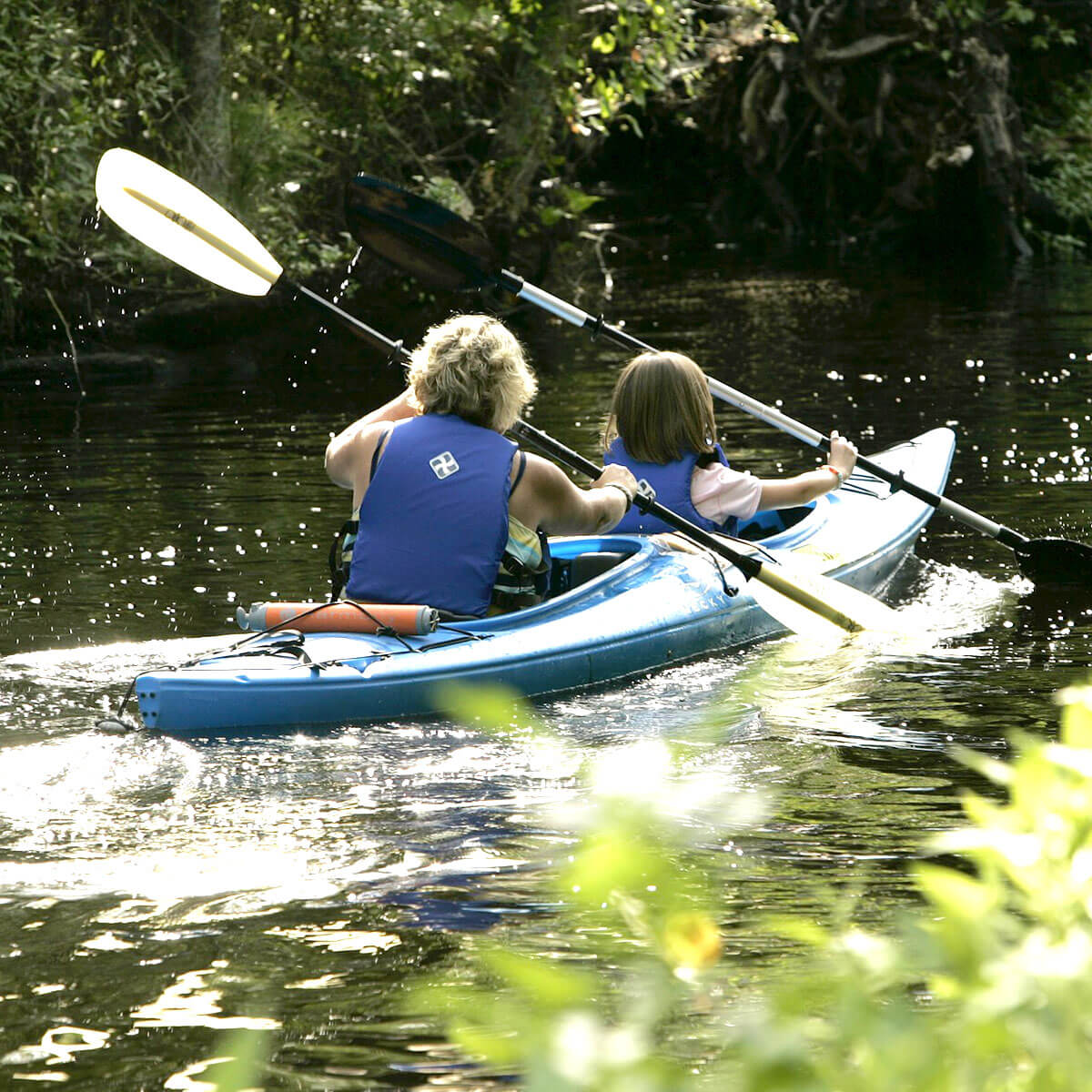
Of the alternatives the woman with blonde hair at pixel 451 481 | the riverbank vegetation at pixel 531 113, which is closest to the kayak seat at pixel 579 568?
the woman with blonde hair at pixel 451 481

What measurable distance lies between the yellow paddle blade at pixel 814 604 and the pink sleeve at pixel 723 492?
233mm

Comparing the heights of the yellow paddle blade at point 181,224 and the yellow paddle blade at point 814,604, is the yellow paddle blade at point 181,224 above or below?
above

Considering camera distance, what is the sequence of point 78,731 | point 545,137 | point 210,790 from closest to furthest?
point 210,790
point 78,731
point 545,137

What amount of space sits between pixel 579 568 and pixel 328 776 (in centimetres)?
166

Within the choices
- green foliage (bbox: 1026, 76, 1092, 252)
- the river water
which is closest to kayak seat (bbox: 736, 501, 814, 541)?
the river water

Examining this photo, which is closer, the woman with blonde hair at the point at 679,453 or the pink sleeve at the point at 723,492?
the woman with blonde hair at the point at 679,453

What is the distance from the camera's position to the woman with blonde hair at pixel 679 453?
17.4 ft

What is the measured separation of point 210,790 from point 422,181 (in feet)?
33.3

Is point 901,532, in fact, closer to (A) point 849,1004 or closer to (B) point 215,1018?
(B) point 215,1018

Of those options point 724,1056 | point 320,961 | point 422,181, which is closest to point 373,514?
point 320,961

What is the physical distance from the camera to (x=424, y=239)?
6.17m

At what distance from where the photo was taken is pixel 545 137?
14.3 meters

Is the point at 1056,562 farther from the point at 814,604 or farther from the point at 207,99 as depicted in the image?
the point at 207,99

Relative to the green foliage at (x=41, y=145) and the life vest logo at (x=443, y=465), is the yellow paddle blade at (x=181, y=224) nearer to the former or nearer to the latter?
the life vest logo at (x=443, y=465)
